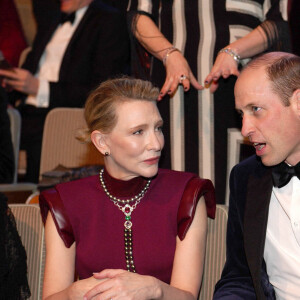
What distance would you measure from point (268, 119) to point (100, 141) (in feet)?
2.53

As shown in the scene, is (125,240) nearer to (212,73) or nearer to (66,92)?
(212,73)

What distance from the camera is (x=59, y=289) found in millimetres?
2555

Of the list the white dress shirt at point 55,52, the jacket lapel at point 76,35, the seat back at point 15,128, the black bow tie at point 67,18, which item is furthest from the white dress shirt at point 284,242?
the black bow tie at point 67,18

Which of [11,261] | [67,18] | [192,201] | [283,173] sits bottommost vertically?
[11,261]

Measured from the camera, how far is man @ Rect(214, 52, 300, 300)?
90.5 inches

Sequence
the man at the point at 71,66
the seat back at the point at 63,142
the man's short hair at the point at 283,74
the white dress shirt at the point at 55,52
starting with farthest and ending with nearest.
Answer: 1. the white dress shirt at the point at 55,52
2. the man at the point at 71,66
3. the seat back at the point at 63,142
4. the man's short hair at the point at 283,74

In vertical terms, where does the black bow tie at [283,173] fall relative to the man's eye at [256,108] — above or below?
below

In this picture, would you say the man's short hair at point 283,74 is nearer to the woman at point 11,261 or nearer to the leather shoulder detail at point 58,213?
the leather shoulder detail at point 58,213

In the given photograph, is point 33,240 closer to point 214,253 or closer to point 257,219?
point 214,253

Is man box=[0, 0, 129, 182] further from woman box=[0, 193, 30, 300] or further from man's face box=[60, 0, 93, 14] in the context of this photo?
woman box=[0, 193, 30, 300]

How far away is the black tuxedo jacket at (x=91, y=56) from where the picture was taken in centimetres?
444

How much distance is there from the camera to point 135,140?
2.62 m

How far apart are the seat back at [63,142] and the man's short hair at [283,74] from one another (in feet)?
6.55

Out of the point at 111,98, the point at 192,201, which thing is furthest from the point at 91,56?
the point at 192,201
